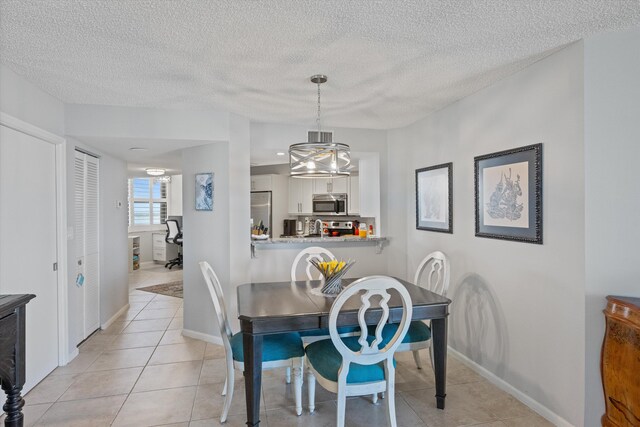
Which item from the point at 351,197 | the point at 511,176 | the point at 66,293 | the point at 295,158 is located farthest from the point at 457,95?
the point at 66,293

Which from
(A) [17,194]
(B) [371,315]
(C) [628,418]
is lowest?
(C) [628,418]

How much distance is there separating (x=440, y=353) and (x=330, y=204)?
4216mm

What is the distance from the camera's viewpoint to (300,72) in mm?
2574

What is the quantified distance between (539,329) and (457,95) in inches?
77.3

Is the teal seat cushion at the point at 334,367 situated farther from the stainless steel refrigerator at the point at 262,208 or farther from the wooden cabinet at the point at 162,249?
the wooden cabinet at the point at 162,249

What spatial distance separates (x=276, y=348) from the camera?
7.73ft

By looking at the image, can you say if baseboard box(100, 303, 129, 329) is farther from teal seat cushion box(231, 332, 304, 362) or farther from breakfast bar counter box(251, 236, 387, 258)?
teal seat cushion box(231, 332, 304, 362)

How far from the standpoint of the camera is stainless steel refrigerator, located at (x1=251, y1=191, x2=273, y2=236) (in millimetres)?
6812

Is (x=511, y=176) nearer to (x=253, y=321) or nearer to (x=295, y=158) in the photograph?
(x=295, y=158)

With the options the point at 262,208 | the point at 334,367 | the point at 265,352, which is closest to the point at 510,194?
the point at 334,367

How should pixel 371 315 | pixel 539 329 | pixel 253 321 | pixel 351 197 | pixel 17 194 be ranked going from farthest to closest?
pixel 351 197, pixel 17 194, pixel 539 329, pixel 371 315, pixel 253 321

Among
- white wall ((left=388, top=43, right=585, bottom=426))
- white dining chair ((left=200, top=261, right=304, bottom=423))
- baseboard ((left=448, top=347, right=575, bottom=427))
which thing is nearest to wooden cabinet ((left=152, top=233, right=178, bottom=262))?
white dining chair ((left=200, top=261, right=304, bottom=423))

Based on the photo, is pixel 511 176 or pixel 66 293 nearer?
pixel 511 176

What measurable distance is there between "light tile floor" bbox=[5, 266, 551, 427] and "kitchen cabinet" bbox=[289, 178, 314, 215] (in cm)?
370
